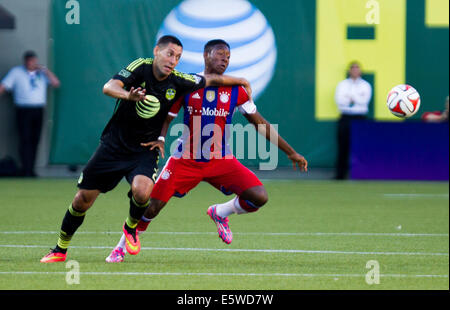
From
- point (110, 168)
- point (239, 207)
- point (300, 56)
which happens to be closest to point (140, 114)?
point (110, 168)

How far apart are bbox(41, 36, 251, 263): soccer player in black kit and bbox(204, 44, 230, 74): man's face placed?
2.67 feet

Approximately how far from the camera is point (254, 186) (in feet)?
30.6

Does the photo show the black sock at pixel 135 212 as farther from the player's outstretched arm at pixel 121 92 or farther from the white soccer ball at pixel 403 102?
the white soccer ball at pixel 403 102

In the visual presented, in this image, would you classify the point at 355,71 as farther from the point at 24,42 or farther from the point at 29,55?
the point at 24,42

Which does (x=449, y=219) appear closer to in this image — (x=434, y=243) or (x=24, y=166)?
(x=434, y=243)

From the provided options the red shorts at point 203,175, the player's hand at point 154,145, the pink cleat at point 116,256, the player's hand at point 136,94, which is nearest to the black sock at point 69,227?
the pink cleat at point 116,256

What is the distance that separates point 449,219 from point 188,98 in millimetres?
4989

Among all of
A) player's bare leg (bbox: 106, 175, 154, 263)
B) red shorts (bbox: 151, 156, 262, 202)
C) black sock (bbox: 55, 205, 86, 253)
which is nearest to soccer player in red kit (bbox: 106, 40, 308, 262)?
red shorts (bbox: 151, 156, 262, 202)

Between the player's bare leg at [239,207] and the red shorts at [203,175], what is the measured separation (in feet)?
0.25

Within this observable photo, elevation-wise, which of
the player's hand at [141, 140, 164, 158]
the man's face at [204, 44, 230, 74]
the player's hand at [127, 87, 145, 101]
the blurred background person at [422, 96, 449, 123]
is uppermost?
the man's face at [204, 44, 230, 74]

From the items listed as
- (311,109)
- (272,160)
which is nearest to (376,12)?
(311,109)

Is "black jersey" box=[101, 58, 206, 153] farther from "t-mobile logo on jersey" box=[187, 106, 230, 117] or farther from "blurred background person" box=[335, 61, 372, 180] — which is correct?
"blurred background person" box=[335, 61, 372, 180]

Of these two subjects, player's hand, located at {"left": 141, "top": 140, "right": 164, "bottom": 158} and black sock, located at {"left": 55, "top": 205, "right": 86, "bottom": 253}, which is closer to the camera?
black sock, located at {"left": 55, "top": 205, "right": 86, "bottom": 253}

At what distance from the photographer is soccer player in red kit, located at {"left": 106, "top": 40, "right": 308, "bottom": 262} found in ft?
30.4
